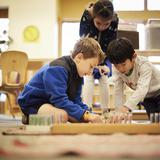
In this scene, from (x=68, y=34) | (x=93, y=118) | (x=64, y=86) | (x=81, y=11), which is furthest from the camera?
(x=68, y=34)

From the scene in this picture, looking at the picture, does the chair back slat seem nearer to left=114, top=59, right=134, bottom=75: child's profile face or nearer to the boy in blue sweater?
the boy in blue sweater

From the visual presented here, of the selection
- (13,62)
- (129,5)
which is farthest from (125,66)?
(129,5)

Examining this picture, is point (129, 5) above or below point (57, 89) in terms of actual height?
above

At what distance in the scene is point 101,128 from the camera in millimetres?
1061

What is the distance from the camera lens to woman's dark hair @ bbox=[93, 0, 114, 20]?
179 cm

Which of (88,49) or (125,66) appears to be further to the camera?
(125,66)

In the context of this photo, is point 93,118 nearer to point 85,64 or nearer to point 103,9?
point 85,64

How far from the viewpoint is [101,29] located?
1.93 meters

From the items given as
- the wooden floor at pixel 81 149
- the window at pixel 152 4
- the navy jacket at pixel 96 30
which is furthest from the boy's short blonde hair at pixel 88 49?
the window at pixel 152 4

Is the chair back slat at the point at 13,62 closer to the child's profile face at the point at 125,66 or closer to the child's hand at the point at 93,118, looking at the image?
the child's profile face at the point at 125,66

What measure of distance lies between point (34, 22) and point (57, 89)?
11.7ft

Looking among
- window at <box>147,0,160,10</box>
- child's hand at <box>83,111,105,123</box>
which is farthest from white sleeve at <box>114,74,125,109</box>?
window at <box>147,0,160,10</box>

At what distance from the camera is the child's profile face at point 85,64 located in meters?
1.46

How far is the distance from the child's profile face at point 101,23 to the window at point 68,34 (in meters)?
3.22
